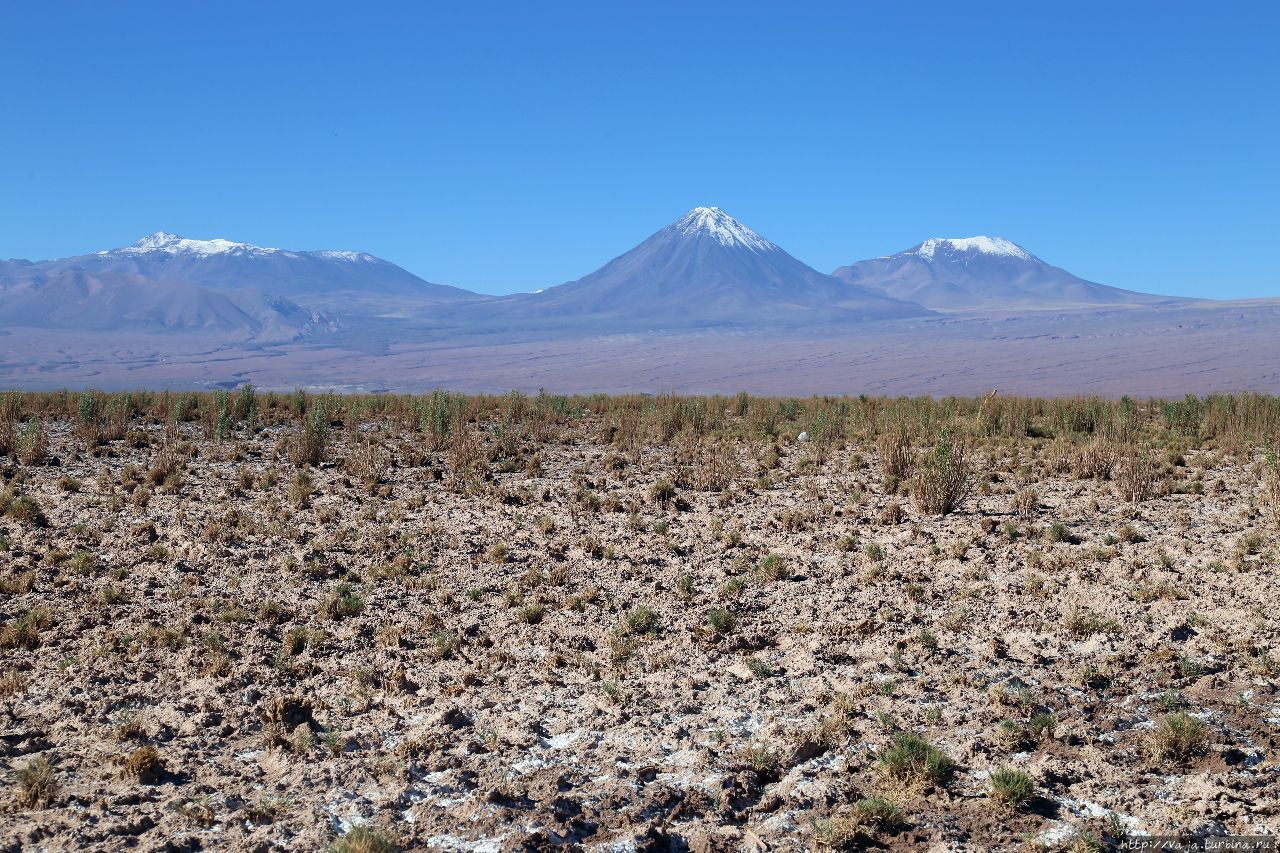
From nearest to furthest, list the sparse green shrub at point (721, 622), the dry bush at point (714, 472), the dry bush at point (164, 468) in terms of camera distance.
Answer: the sparse green shrub at point (721, 622) → the dry bush at point (164, 468) → the dry bush at point (714, 472)

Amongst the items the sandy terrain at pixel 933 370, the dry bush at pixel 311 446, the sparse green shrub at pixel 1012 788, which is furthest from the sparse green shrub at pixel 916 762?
the sandy terrain at pixel 933 370

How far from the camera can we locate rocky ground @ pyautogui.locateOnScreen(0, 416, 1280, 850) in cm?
471

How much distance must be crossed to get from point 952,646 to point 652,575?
297 cm

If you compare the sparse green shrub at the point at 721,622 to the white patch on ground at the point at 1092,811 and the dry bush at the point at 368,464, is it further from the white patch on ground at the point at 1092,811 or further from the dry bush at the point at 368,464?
the dry bush at the point at 368,464

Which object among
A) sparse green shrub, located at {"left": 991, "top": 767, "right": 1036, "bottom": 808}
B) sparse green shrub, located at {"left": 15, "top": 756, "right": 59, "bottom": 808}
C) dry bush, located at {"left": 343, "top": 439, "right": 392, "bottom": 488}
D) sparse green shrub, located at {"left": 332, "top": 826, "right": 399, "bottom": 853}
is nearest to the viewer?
sparse green shrub, located at {"left": 332, "top": 826, "right": 399, "bottom": 853}

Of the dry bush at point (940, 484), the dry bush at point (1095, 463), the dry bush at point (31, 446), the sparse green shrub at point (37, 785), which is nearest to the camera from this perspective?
the sparse green shrub at point (37, 785)

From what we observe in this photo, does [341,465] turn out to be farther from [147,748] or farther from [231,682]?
[147,748]

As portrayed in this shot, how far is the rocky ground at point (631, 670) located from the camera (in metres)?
4.71

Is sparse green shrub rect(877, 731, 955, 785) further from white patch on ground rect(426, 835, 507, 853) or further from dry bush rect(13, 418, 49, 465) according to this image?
dry bush rect(13, 418, 49, 465)

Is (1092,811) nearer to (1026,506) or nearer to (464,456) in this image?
(1026,506)

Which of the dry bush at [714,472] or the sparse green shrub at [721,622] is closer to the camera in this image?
the sparse green shrub at [721,622]

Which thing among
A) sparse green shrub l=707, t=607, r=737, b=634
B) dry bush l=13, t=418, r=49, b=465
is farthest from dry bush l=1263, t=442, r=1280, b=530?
dry bush l=13, t=418, r=49, b=465

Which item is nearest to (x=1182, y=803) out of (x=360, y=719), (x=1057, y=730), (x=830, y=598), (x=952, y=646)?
(x=1057, y=730)

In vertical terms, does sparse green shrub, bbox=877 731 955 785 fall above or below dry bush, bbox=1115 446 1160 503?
below
